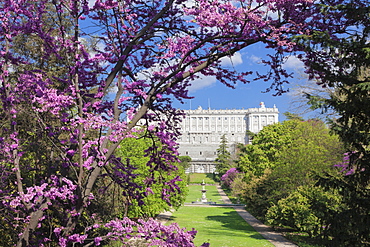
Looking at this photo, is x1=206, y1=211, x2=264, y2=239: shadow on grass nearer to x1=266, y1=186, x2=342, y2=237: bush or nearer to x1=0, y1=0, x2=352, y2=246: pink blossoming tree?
x1=266, y1=186, x2=342, y2=237: bush

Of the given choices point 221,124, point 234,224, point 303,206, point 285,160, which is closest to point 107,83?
point 303,206

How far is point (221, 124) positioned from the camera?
416 feet

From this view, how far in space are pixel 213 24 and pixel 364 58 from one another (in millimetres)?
4004

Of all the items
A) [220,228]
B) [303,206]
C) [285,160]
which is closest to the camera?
[303,206]

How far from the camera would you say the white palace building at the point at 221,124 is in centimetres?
12029

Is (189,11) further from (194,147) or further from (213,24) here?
(194,147)

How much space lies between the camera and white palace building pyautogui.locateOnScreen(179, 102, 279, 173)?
4736 inches

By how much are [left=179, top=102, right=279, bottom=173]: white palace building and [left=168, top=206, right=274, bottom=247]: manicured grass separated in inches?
3233

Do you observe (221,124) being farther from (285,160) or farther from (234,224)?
(285,160)

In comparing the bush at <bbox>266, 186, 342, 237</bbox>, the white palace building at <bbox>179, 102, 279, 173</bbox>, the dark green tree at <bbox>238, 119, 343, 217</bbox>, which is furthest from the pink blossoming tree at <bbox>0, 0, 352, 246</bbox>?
the white palace building at <bbox>179, 102, 279, 173</bbox>

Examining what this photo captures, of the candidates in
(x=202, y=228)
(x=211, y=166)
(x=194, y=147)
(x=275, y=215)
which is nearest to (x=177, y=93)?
(x=275, y=215)

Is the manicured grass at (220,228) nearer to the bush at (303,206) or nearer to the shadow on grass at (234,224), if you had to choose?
the shadow on grass at (234,224)

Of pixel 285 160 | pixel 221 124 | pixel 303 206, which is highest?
pixel 221 124

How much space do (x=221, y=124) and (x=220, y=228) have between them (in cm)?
10578
